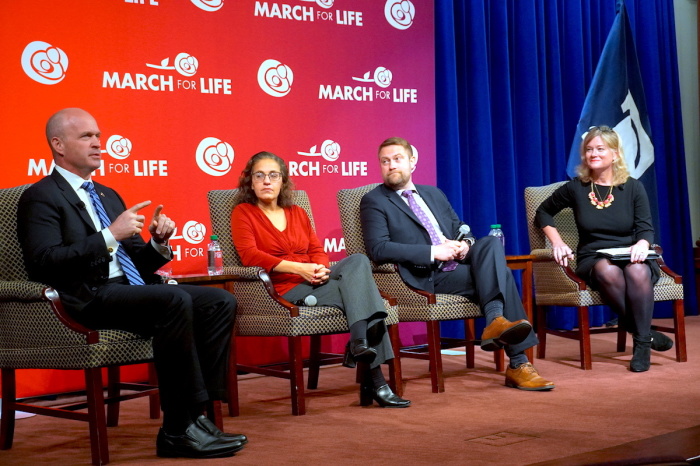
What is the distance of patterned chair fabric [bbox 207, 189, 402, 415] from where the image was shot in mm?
3713

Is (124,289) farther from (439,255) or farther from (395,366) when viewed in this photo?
(439,255)

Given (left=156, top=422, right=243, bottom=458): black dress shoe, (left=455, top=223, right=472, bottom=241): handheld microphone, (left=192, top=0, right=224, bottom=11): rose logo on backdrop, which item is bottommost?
(left=156, top=422, right=243, bottom=458): black dress shoe

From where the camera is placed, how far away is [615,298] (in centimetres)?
470

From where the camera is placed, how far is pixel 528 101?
622 cm

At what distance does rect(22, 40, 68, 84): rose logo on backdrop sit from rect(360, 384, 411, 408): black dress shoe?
6.84 ft

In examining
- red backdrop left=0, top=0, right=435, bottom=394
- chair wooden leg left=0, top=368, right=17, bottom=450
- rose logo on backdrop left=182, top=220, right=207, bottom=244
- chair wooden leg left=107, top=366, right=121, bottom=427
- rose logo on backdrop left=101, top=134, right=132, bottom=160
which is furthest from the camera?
rose logo on backdrop left=182, top=220, right=207, bottom=244

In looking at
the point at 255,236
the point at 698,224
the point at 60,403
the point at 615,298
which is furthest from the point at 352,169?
the point at 698,224

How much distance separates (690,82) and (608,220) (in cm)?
333

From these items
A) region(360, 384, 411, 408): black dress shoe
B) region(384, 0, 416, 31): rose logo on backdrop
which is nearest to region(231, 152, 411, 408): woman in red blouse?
region(360, 384, 411, 408): black dress shoe

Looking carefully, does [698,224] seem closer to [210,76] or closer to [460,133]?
[460,133]

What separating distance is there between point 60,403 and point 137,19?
76.2 inches

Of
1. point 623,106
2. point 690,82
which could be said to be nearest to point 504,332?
point 623,106

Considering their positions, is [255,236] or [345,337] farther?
[345,337]

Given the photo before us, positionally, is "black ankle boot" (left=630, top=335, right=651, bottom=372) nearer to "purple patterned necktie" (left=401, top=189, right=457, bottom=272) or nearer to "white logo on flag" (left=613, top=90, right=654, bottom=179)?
"purple patterned necktie" (left=401, top=189, right=457, bottom=272)
